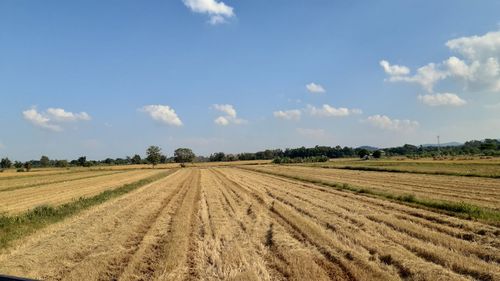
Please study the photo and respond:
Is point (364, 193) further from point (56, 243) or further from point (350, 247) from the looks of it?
point (56, 243)

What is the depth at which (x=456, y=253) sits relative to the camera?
931cm

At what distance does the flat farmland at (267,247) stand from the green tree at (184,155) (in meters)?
163

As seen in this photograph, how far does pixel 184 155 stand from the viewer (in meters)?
179

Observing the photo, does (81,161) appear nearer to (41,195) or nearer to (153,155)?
(153,155)

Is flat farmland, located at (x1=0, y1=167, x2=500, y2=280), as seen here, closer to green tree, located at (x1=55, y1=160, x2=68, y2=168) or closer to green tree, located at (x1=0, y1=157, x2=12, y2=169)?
green tree, located at (x1=55, y1=160, x2=68, y2=168)

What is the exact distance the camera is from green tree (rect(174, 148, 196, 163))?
7042 inches

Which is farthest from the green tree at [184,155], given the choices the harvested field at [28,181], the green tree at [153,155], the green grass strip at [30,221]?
the green grass strip at [30,221]

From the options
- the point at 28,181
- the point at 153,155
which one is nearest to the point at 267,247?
the point at 28,181

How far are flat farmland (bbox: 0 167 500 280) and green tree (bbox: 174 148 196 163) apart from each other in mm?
162779

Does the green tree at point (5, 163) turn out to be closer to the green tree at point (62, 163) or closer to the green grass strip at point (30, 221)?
the green tree at point (62, 163)

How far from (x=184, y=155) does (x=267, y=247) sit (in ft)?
561

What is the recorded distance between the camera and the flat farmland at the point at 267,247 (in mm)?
8438

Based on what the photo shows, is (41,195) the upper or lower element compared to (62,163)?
lower

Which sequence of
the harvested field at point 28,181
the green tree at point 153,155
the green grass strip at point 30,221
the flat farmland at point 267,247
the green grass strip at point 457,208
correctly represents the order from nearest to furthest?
1. the flat farmland at point 267,247
2. the green grass strip at point 30,221
3. the green grass strip at point 457,208
4. the harvested field at point 28,181
5. the green tree at point 153,155
